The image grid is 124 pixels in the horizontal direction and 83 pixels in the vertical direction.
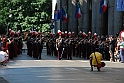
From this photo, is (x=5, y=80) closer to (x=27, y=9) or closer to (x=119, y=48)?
(x=119, y=48)

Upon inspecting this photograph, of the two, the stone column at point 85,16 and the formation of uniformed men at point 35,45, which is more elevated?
the stone column at point 85,16

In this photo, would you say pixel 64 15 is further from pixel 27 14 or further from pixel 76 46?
pixel 27 14

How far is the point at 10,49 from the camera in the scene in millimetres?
36000

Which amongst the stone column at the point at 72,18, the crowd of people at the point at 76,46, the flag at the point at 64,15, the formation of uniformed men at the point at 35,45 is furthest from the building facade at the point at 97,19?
the formation of uniformed men at the point at 35,45

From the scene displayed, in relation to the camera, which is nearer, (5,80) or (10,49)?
(5,80)

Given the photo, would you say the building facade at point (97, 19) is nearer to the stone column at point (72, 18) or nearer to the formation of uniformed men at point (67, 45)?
the stone column at point (72, 18)

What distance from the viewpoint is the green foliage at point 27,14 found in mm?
90000

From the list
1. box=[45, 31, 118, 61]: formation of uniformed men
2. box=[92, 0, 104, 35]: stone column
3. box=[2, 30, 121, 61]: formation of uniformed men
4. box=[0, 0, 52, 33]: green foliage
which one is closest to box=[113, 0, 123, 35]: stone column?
box=[45, 31, 118, 61]: formation of uniformed men

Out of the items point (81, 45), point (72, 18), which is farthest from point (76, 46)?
point (72, 18)

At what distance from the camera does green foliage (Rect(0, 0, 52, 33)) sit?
295ft

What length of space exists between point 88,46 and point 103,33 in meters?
10.2

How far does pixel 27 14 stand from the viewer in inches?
3602

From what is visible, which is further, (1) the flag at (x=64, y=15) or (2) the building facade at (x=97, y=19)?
(1) the flag at (x=64, y=15)

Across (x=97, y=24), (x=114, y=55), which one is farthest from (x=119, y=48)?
(x=97, y=24)
